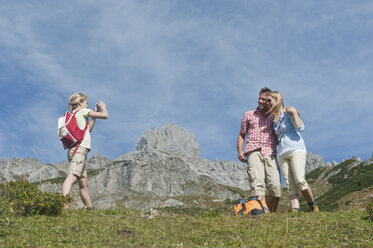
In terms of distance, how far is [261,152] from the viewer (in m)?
11.2

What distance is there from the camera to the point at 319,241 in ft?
23.3

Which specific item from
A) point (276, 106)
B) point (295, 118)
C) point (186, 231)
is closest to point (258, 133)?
point (276, 106)

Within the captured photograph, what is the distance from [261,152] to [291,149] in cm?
95

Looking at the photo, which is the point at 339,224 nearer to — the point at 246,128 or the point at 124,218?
the point at 246,128

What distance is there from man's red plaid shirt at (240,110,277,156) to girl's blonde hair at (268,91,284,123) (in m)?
0.35

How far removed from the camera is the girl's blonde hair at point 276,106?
1140 cm

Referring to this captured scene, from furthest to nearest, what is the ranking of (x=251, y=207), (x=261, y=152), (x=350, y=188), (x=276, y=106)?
(x=350, y=188) → (x=276, y=106) → (x=261, y=152) → (x=251, y=207)

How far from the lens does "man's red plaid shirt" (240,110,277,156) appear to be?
11312mm

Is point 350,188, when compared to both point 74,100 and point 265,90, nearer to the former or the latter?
point 265,90

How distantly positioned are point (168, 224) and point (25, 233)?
3100mm

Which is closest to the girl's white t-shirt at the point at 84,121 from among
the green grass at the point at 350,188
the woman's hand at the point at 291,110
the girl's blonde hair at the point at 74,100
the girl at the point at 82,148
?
the girl at the point at 82,148

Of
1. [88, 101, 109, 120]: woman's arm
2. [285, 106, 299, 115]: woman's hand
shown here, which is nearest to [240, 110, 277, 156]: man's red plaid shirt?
[285, 106, 299, 115]: woman's hand

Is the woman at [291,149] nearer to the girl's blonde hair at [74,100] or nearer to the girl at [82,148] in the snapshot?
the girl at [82,148]

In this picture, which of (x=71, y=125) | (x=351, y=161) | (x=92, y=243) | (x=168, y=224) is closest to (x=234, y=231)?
(x=168, y=224)
